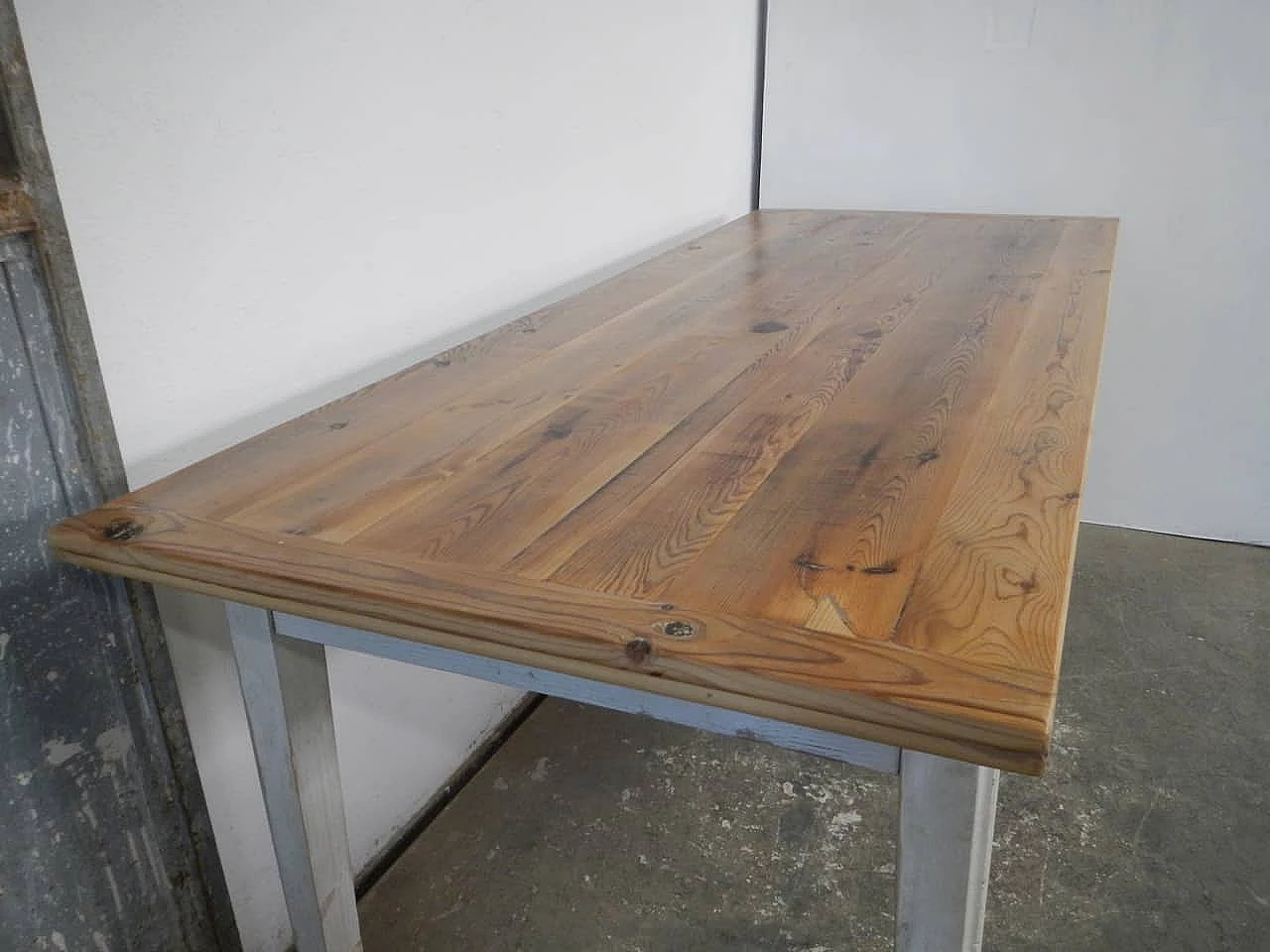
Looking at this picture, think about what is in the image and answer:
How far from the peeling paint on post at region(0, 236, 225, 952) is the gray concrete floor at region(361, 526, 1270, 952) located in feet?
1.50

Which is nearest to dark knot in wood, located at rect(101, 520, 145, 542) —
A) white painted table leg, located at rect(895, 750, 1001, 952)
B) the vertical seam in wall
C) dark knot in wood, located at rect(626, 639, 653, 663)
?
dark knot in wood, located at rect(626, 639, 653, 663)

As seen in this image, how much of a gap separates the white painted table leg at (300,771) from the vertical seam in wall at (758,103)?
5.97ft

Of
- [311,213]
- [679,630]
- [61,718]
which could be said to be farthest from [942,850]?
[311,213]

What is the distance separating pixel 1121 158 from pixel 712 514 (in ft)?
6.16

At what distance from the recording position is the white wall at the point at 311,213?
3.01ft

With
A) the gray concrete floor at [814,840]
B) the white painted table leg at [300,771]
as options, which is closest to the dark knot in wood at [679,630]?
the white painted table leg at [300,771]

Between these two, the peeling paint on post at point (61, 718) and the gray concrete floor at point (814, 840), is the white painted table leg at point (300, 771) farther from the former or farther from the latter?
the gray concrete floor at point (814, 840)

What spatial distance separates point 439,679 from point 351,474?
2.22ft

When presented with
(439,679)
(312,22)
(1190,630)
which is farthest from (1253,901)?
(312,22)

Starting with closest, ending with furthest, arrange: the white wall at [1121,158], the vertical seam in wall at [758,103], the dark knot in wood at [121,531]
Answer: the dark knot in wood at [121,531], the white wall at [1121,158], the vertical seam in wall at [758,103]

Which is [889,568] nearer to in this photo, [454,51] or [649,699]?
[649,699]

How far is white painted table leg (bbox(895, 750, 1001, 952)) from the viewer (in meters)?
0.67

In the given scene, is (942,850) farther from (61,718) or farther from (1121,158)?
(1121,158)

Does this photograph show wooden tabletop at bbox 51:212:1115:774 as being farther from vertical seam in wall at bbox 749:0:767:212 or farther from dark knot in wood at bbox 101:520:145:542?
vertical seam in wall at bbox 749:0:767:212
